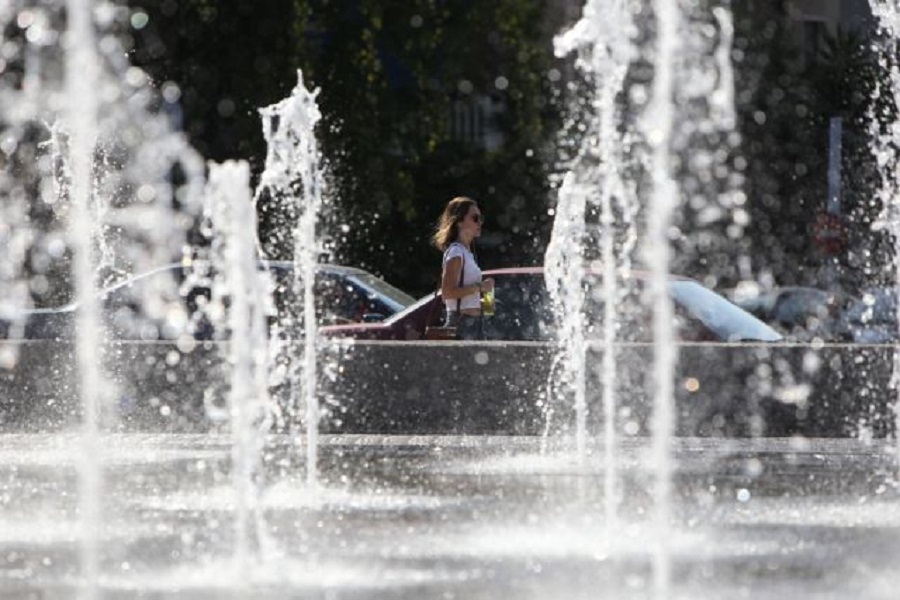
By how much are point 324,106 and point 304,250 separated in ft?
50.0

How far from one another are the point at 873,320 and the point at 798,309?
5.16m

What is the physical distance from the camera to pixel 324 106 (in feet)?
102

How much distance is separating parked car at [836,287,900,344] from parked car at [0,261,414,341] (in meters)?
6.66

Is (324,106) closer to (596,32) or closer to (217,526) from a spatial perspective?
(596,32)

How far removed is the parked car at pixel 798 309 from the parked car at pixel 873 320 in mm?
1306

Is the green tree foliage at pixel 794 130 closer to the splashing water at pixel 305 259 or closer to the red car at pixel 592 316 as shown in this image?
the splashing water at pixel 305 259

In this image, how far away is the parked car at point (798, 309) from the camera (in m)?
Result: 28.2

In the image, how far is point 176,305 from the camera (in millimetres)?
Answer: 18375

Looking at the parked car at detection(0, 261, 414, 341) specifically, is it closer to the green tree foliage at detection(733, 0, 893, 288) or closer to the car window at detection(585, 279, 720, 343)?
the car window at detection(585, 279, 720, 343)

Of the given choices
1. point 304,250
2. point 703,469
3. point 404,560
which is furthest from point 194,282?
point 404,560

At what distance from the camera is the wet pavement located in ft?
25.5

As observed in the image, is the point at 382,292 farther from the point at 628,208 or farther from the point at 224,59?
the point at 224,59

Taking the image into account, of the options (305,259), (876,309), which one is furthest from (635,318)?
(876,309)

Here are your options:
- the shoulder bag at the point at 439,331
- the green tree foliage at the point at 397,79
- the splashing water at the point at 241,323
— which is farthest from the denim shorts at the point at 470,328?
the green tree foliage at the point at 397,79
